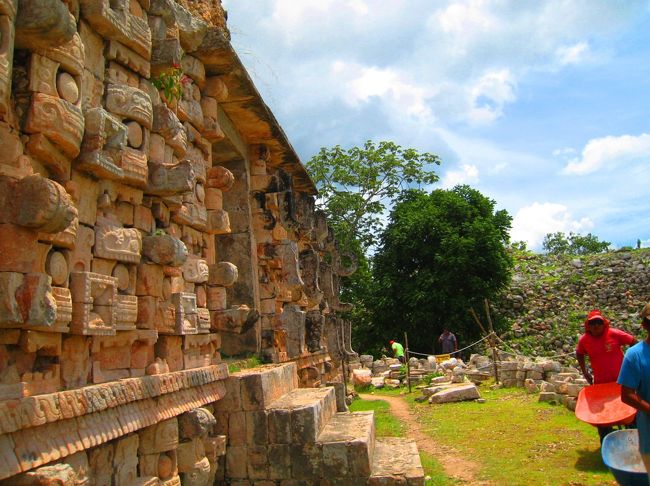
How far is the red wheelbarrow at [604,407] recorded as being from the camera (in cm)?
600

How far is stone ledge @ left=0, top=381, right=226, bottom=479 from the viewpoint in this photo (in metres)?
2.83

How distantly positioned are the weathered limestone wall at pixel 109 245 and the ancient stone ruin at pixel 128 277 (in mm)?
11

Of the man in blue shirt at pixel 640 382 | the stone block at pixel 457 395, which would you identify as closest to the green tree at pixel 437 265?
the stone block at pixel 457 395

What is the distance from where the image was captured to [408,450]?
609cm

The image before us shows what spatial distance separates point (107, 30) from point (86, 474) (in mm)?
2817

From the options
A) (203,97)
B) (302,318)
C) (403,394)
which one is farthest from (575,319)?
(203,97)

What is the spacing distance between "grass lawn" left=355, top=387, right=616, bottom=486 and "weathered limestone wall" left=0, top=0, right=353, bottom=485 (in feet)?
11.3

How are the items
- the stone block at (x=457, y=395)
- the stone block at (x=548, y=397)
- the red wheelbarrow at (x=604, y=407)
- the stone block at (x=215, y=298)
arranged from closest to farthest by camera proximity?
the stone block at (x=215, y=298)
the red wheelbarrow at (x=604, y=407)
the stone block at (x=548, y=397)
the stone block at (x=457, y=395)

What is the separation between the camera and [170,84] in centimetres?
496

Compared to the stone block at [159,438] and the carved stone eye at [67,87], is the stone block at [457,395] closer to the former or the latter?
the stone block at [159,438]

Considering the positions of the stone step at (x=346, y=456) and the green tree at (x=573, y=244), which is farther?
the green tree at (x=573, y=244)

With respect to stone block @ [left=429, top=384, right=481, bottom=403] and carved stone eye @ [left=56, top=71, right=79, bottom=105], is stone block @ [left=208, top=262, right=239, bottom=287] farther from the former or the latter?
stone block @ [left=429, top=384, right=481, bottom=403]

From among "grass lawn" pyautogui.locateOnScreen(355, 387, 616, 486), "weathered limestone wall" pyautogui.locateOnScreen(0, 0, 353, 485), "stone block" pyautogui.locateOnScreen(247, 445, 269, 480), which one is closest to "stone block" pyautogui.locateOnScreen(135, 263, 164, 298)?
"weathered limestone wall" pyautogui.locateOnScreen(0, 0, 353, 485)

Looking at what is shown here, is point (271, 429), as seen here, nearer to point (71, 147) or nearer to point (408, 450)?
point (408, 450)
